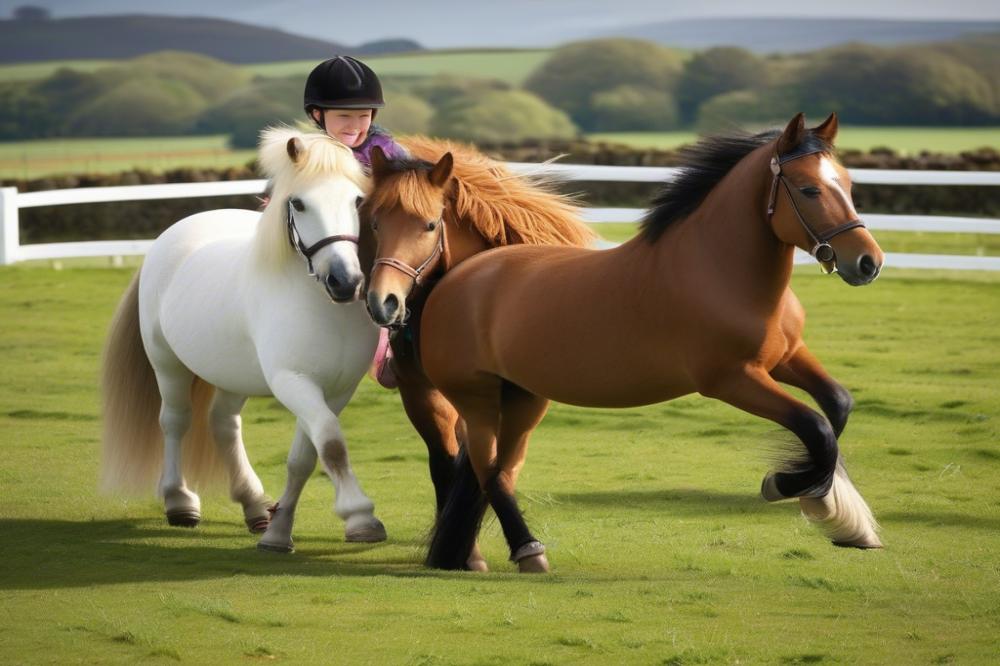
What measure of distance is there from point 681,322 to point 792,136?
738mm

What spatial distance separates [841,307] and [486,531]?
7.98 metres

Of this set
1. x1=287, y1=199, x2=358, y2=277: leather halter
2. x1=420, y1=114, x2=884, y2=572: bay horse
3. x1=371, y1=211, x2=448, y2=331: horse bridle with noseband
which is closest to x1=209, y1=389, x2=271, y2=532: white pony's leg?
x1=287, y1=199, x2=358, y2=277: leather halter

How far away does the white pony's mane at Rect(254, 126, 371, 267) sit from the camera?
564 cm

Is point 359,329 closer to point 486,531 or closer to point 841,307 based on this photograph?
point 486,531

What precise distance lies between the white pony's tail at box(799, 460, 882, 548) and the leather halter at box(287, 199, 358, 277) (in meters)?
2.01

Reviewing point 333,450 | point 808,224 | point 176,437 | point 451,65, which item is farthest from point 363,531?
point 451,65

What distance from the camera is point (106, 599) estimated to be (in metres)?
5.12

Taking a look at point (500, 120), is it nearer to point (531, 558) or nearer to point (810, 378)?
point (531, 558)

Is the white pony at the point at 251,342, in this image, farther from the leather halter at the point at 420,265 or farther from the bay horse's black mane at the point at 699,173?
the bay horse's black mane at the point at 699,173

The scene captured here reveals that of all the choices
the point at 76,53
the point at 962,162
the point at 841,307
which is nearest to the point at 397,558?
the point at 841,307

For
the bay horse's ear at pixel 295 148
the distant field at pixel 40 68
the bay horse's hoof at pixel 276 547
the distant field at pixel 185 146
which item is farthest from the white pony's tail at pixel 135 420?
the distant field at pixel 40 68

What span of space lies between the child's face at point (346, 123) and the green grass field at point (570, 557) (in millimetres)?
1759

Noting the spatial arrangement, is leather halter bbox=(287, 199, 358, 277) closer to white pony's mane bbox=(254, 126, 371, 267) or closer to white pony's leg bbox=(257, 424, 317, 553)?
white pony's mane bbox=(254, 126, 371, 267)

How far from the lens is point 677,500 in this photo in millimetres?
6949
